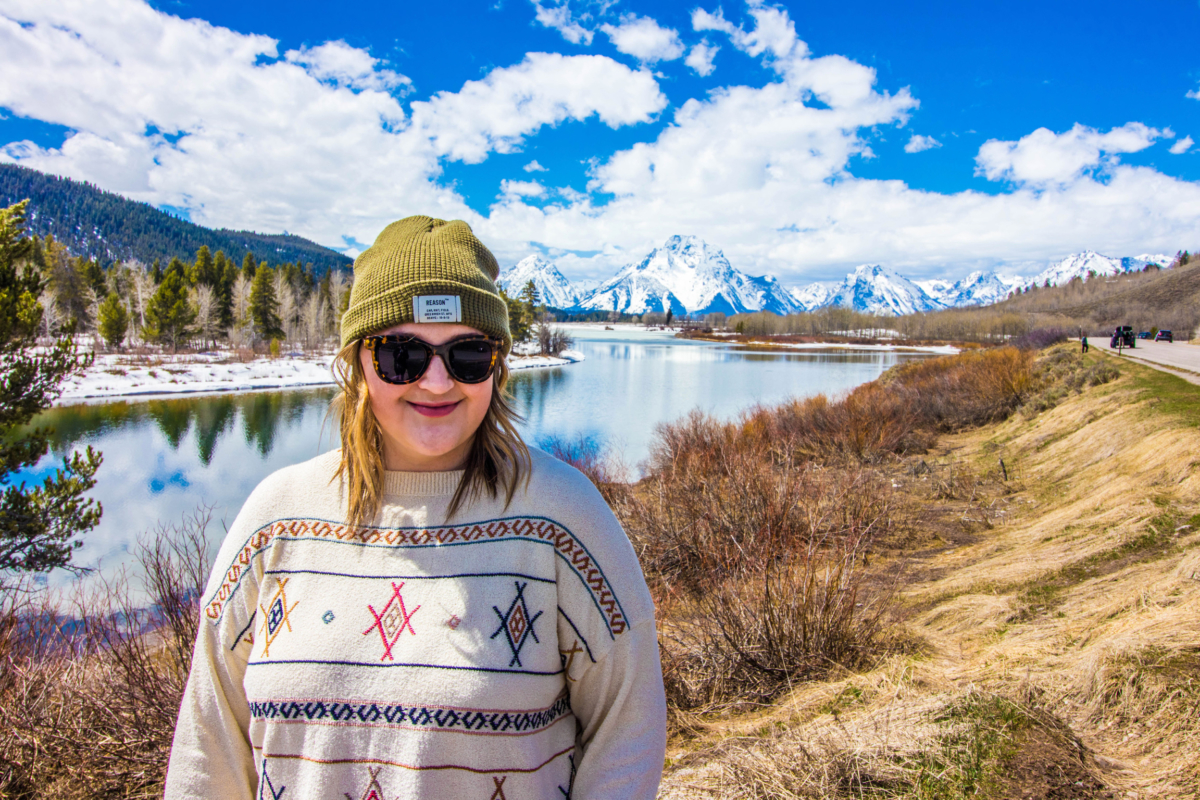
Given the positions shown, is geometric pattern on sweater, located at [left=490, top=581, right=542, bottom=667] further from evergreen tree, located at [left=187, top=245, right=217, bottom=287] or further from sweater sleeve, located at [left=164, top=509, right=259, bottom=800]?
evergreen tree, located at [left=187, top=245, right=217, bottom=287]

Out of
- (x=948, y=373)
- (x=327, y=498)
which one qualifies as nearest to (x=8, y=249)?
(x=327, y=498)

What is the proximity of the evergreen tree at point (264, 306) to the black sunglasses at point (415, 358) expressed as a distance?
57526 millimetres

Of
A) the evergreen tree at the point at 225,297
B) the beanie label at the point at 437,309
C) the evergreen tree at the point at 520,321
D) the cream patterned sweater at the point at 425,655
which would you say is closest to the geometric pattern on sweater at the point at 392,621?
the cream patterned sweater at the point at 425,655

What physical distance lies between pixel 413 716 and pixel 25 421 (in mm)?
10996

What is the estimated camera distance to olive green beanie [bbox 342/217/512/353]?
142 centimetres

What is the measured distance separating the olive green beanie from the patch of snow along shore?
29821mm

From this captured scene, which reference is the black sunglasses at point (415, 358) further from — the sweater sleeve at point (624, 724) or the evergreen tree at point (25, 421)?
the evergreen tree at point (25, 421)

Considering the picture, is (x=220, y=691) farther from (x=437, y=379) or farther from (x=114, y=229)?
(x=114, y=229)

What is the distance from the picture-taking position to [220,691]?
1381 millimetres

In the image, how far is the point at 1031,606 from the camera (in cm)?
499

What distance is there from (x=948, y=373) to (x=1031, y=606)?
17.9 meters

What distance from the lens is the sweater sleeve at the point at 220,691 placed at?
135cm

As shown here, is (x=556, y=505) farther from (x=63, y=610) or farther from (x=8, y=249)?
(x=8, y=249)

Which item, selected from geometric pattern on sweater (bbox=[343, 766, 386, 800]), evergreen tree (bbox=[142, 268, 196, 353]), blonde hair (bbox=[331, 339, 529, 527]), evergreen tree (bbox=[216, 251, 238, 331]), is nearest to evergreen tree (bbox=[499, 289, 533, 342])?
evergreen tree (bbox=[216, 251, 238, 331])
